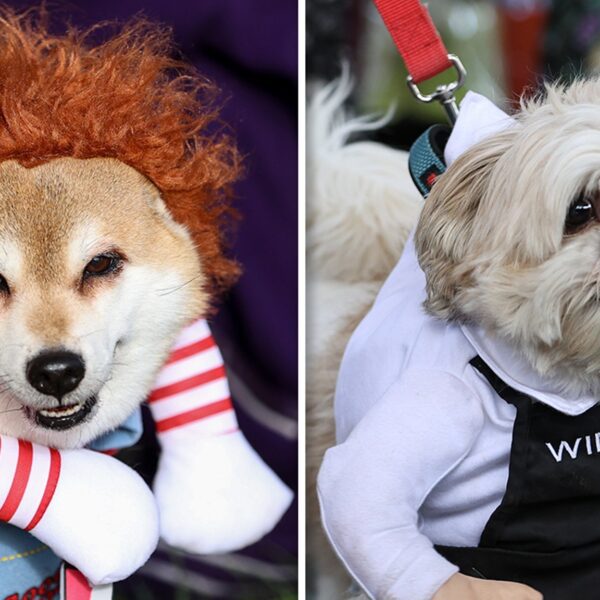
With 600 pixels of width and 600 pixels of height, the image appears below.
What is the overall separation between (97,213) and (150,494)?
232 mm

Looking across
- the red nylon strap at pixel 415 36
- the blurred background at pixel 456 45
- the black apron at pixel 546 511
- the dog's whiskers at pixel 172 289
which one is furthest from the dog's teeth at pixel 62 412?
the blurred background at pixel 456 45

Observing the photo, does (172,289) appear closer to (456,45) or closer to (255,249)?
(255,249)

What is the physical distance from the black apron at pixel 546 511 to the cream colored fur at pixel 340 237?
0.98 ft

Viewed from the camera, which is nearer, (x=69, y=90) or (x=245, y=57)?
(x=69, y=90)

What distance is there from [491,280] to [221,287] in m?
0.30

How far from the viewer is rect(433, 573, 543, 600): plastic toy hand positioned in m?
0.71

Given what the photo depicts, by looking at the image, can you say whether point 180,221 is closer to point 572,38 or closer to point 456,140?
point 456,140

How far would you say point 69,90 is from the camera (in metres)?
0.70

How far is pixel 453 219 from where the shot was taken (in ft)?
2.48

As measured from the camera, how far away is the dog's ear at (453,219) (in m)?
0.75

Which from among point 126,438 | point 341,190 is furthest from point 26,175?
point 341,190

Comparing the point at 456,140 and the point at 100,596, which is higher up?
the point at 456,140

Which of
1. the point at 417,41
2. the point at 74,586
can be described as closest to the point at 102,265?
the point at 74,586

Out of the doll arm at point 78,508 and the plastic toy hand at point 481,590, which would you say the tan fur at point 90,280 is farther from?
the plastic toy hand at point 481,590
